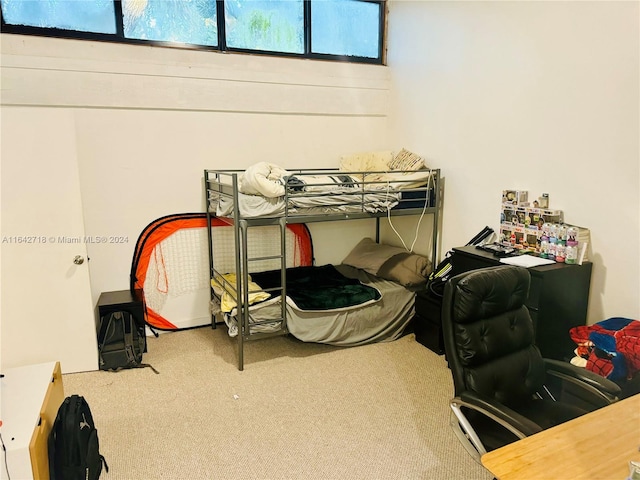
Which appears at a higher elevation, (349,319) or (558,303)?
(558,303)

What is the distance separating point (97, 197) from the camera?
3600mm

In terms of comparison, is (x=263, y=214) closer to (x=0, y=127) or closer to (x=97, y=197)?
(x=97, y=197)

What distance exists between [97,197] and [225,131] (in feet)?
3.78

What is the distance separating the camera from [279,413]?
276 centimetres

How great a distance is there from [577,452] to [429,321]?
2.24 meters

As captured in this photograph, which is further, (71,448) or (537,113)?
(537,113)

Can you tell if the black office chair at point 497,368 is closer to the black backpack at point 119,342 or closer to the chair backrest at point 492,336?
the chair backrest at point 492,336

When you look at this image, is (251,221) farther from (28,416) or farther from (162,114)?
(28,416)

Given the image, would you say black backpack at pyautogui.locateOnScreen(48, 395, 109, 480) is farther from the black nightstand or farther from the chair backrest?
the black nightstand

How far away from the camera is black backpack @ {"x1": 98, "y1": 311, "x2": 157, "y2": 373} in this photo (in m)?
3.29

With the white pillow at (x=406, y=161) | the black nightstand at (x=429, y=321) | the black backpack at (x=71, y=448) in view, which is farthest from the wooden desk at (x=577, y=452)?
the white pillow at (x=406, y=161)

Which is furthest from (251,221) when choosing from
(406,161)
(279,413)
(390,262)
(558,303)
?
(558,303)

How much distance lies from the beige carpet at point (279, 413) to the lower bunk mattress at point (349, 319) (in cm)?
12

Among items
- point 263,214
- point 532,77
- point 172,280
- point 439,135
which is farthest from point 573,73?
point 172,280
